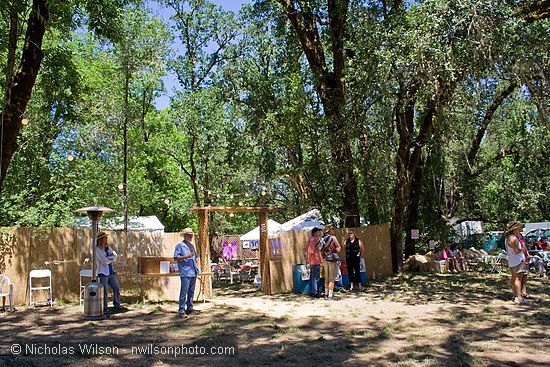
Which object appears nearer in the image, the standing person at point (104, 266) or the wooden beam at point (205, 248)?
the standing person at point (104, 266)

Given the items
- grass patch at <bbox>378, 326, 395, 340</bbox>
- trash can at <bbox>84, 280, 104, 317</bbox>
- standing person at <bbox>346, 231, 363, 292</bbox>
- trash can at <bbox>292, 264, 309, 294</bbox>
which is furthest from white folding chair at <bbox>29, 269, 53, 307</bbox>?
grass patch at <bbox>378, 326, 395, 340</bbox>

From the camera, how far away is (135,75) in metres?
18.8

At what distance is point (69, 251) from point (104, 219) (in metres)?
7.82

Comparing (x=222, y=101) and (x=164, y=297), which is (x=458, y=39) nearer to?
(x=164, y=297)

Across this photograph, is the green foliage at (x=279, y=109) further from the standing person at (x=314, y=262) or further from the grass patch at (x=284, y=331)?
the grass patch at (x=284, y=331)

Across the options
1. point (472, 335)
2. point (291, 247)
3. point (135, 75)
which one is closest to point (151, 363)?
point (472, 335)

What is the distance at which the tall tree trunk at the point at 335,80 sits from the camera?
14.7 metres

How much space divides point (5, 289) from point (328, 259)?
279 inches

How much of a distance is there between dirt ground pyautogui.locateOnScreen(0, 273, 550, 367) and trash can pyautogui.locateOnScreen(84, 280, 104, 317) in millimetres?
285

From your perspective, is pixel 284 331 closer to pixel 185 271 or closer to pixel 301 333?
pixel 301 333

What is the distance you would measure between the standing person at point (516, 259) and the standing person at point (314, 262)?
13.9 ft

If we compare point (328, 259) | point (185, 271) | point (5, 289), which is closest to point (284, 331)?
point (185, 271)

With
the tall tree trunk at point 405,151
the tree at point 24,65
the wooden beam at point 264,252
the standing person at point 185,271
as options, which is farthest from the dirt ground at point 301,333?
the tall tree trunk at point 405,151

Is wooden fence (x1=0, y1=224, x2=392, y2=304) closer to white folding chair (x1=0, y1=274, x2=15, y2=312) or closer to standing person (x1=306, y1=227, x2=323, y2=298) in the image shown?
white folding chair (x1=0, y1=274, x2=15, y2=312)
